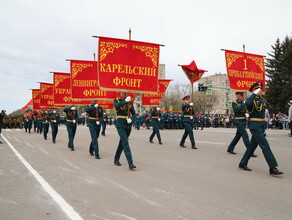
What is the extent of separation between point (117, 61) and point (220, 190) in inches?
209

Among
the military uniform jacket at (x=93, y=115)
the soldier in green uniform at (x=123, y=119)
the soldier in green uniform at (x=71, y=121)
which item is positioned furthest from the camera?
the soldier in green uniform at (x=71, y=121)

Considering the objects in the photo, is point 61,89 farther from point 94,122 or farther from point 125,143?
point 125,143

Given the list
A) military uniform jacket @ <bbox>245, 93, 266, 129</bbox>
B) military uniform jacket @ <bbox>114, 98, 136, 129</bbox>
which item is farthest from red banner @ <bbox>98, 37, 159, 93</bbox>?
military uniform jacket @ <bbox>245, 93, 266, 129</bbox>

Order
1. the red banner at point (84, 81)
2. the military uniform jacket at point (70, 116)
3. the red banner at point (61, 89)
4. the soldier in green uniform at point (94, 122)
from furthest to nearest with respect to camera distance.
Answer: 1. the red banner at point (61, 89)
2. the red banner at point (84, 81)
3. the military uniform jacket at point (70, 116)
4. the soldier in green uniform at point (94, 122)

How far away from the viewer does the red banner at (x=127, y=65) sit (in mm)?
8430

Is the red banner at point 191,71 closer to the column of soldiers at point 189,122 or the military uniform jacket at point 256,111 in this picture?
the column of soldiers at point 189,122

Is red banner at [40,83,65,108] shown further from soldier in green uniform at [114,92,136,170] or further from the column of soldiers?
soldier in green uniform at [114,92,136,170]

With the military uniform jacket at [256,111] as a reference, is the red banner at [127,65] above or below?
above

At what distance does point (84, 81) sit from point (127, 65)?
554 cm

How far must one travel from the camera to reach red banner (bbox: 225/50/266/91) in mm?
11070

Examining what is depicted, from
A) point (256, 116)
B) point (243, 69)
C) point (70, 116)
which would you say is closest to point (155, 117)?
point (70, 116)

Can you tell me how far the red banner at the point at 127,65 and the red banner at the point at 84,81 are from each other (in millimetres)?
4800

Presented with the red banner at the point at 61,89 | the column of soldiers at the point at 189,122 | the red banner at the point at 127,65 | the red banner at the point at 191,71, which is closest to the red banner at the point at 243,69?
the column of soldiers at the point at 189,122

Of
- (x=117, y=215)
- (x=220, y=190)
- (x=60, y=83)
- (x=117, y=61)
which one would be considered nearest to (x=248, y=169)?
(x=220, y=190)
